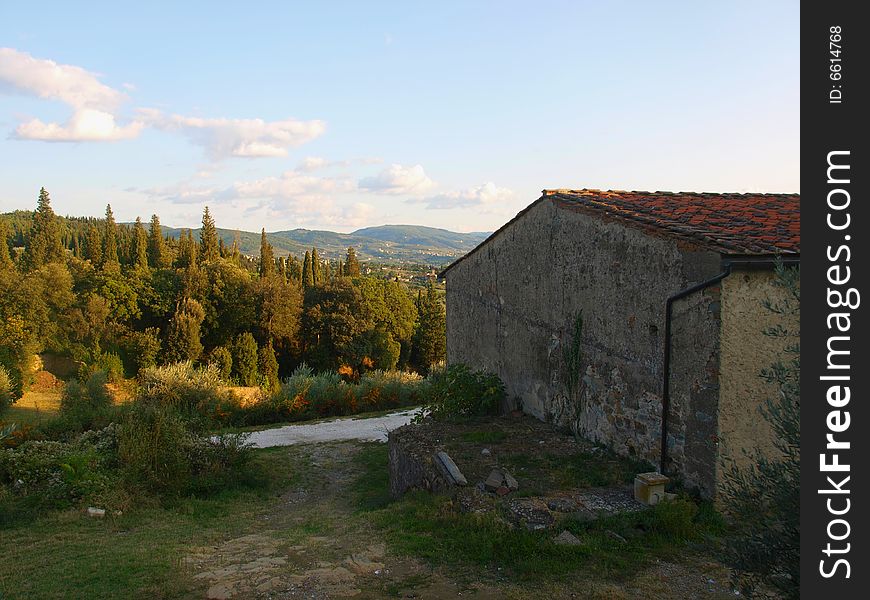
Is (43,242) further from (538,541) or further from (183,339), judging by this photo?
(538,541)

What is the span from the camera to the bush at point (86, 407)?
17.2 metres

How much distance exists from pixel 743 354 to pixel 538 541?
3410 mm

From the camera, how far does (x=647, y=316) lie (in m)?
8.75

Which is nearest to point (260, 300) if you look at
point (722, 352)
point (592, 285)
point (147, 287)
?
point (147, 287)

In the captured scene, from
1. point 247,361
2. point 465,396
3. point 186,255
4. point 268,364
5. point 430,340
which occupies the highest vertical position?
point 186,255

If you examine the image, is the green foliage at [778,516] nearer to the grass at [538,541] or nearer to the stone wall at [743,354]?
the grass at [538,541]

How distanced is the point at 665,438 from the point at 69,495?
Answer: 9.64m

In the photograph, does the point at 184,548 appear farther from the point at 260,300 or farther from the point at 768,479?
the point at 260,300

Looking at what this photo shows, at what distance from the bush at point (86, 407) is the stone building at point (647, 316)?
40.1 ft

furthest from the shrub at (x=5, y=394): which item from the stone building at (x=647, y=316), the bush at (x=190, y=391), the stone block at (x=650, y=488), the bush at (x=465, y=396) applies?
the stone block at (x=650, y=488)

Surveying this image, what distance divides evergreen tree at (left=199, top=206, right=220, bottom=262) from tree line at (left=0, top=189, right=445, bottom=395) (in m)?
6.97

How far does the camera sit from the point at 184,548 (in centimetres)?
746

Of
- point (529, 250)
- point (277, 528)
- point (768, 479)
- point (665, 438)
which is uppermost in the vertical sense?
point (529, 250)

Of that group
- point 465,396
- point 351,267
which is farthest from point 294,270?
point 465,396
